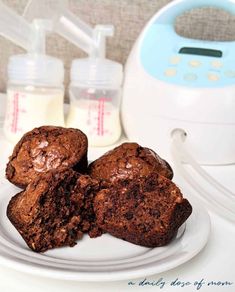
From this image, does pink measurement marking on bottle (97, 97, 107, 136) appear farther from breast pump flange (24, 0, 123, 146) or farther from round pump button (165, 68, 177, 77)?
round pump button (165, 68, 177, 77)

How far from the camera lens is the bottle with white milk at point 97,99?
0.81 metres

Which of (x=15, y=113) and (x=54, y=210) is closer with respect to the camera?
(x=54, y=210)

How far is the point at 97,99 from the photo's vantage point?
830 mm

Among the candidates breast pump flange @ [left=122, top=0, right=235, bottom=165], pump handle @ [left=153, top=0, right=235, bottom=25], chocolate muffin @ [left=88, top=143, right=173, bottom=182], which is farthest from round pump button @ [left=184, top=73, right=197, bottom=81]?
chocolate muffin @ [left=88, top=143, right=173, bottom=182]

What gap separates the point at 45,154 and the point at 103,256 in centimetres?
15

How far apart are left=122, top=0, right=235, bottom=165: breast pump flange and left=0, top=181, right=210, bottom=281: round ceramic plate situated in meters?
0.27

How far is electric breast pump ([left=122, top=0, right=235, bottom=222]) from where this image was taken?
72cm

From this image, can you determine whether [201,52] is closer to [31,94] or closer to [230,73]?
[230,73]

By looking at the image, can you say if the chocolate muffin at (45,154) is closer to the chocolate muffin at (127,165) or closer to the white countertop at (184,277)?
the chocolate muffin at (127,165)

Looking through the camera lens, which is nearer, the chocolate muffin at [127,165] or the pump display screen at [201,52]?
the chocolate muffin at [127,165]

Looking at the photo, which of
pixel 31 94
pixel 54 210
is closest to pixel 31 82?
pixel 31 94

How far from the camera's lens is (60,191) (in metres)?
0.45

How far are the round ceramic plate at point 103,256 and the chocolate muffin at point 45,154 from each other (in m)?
0.06

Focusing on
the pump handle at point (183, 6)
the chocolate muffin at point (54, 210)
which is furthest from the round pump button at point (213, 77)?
the chocolate muffin at point (54, 210)
